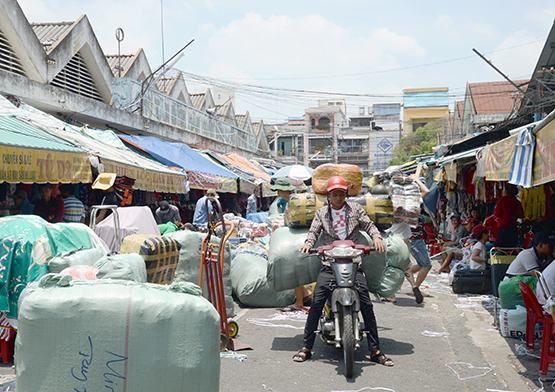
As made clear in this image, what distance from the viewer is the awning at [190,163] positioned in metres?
15.4

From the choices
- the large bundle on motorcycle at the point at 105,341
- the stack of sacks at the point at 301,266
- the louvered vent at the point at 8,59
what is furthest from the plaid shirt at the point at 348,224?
the louvered vent at the point at 8,59

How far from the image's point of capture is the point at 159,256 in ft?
19.1

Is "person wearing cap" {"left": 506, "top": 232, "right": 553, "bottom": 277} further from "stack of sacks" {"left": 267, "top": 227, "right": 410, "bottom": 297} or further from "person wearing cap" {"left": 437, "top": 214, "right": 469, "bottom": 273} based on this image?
"person wearing cap" {"left": 437, "top": 214, "right": 469, "bottom": 273}

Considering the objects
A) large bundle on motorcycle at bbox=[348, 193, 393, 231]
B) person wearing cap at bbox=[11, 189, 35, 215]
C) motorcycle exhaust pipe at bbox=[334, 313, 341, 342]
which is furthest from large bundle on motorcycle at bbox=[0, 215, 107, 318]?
person wearing cap at bbox=[11, 189, 35, 215]

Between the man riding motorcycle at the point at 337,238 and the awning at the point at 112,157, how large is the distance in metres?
4.66

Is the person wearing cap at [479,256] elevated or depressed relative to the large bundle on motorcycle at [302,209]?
depressed

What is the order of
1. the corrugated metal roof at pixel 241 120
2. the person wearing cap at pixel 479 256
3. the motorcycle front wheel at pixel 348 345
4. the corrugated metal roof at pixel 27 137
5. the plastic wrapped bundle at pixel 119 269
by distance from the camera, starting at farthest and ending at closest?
the corrugated metal roof at pixel 241 120, the person wearing cap at pixel 479 256, the corrugated metal roof at pixel 27 137, the motorcycle front wheel at pixel 348 345, the plastic wrapped bundle at pixel 119 269

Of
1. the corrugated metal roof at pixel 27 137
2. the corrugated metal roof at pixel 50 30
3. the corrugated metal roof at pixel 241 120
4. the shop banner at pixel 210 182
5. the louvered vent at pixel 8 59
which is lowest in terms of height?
the shop banner at pixel 210 182

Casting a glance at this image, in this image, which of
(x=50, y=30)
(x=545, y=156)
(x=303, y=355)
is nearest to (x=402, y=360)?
(x=303, y=355)

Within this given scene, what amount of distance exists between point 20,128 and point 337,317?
5.44 metres

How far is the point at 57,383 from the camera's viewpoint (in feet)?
10.4

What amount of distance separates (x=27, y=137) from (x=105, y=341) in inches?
226

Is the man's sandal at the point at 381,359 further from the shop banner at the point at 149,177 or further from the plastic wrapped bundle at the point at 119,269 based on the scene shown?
the shop banner at the point at 149,177

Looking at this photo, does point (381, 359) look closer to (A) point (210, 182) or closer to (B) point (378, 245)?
(B) point (378, 245)
